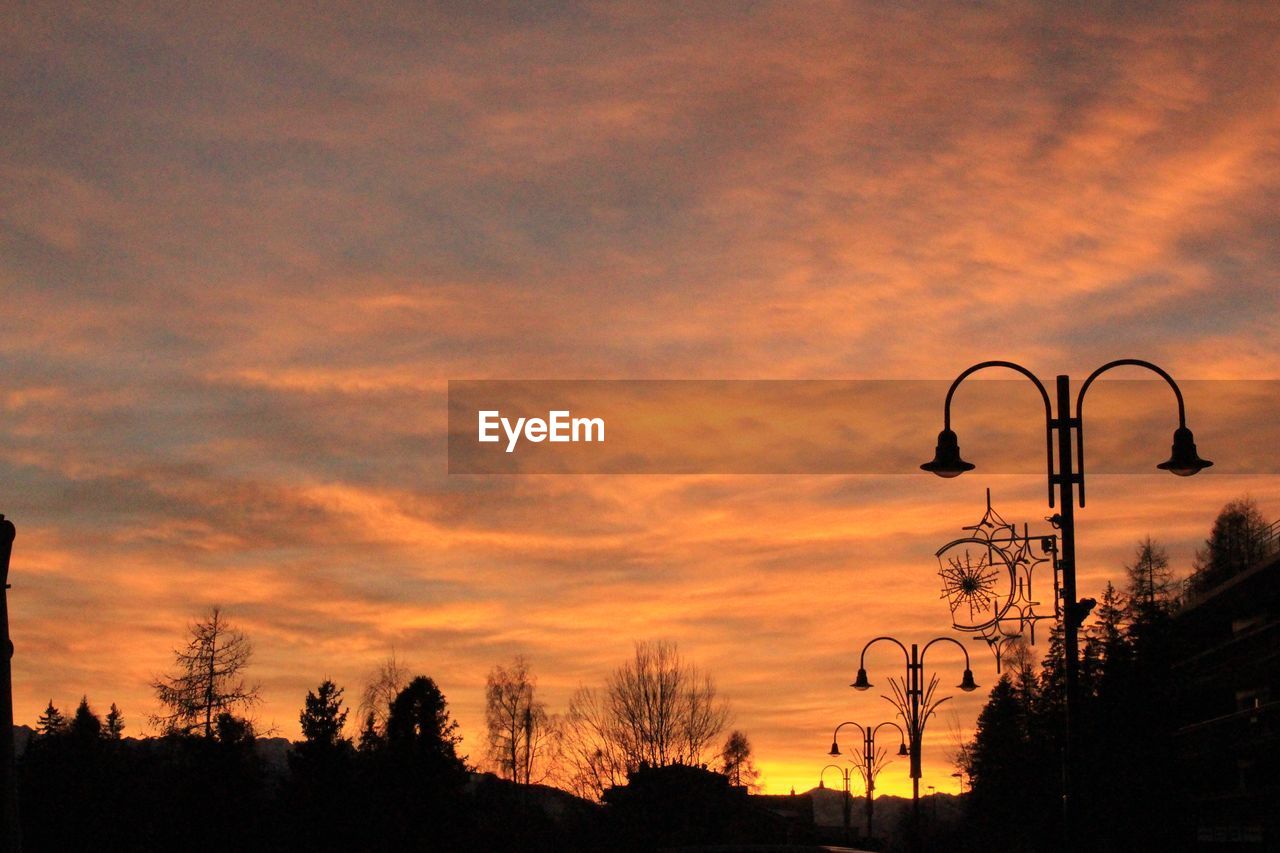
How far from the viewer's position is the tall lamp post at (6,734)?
10234 mm

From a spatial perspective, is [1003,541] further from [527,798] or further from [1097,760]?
[527,798]

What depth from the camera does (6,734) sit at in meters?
10.7

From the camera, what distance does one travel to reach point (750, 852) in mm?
14062

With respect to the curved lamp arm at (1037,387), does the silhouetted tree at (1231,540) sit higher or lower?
higher

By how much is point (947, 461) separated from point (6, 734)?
39.5 ft

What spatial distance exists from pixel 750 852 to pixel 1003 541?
8556mm

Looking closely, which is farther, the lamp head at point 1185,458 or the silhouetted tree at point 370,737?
the silhouetted tree at point 370,737

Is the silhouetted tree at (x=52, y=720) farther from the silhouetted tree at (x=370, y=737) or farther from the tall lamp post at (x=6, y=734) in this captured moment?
the tall lamp post at (x=6, y=734)

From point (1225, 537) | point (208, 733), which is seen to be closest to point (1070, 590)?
point (208, 733)

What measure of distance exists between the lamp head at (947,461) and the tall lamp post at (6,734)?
11.5 m

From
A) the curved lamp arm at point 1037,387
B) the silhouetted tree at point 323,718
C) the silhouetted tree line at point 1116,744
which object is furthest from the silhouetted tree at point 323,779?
the curved lamp arm at point 1037,387

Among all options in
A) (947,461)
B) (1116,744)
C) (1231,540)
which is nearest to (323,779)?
(1116,744)

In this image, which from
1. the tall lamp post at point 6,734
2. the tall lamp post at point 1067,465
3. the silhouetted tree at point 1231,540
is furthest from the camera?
the silhouetted tree at point 1231,540

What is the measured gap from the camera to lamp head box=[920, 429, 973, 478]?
18906mm
